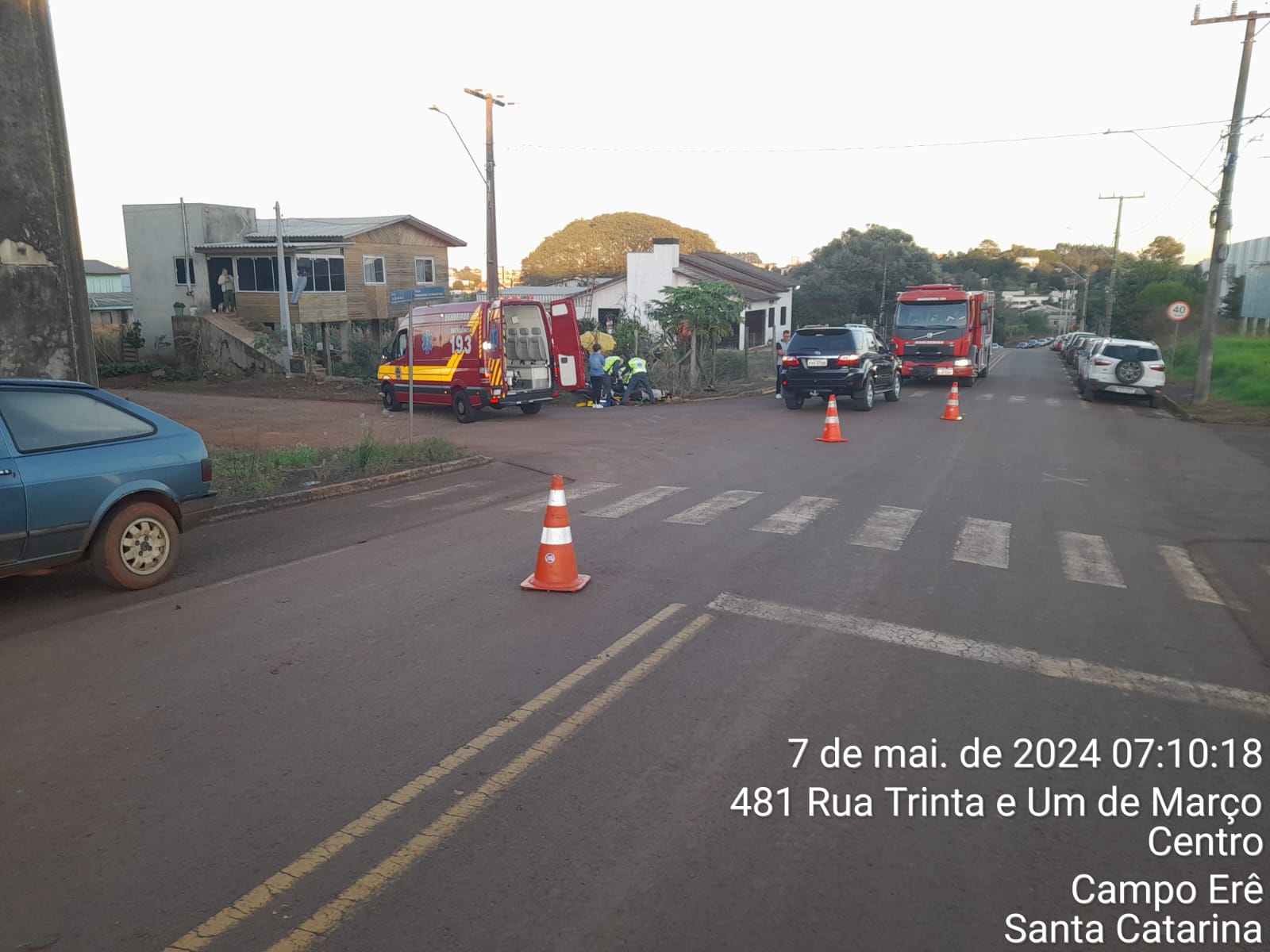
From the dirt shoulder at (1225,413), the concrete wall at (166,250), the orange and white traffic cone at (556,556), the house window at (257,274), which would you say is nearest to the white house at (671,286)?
the house window at (257,274)

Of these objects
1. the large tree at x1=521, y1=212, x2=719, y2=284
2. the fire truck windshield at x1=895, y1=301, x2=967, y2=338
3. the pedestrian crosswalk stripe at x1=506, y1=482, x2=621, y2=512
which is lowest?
the pedestrian crosswalk stripe at x1=506, y1=482, x2=621, y2=512

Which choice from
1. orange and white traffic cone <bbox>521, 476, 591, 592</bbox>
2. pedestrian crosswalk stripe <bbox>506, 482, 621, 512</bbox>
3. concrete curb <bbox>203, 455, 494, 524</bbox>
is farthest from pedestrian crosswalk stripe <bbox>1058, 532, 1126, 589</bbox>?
concrete curb <bbox>203, 455, 494, 524</bbox>

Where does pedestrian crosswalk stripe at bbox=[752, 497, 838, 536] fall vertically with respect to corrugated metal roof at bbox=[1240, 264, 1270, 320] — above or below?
below

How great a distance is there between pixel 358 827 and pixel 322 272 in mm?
31608

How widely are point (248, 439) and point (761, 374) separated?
19351 millimetres

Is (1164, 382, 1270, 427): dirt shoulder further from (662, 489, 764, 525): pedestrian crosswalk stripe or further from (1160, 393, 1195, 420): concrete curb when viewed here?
(662, 489, 764, 525): pedestrian crosswalk stripe

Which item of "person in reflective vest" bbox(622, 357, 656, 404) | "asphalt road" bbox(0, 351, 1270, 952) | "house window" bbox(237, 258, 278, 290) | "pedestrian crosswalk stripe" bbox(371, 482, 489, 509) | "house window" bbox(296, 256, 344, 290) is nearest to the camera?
"asphalt road" bbox(0, 351, 1270, 952)

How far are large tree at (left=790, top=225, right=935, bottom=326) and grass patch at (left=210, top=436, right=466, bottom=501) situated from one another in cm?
5254

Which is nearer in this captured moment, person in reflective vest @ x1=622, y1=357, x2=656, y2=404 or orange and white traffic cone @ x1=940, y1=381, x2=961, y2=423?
orange and white traffic cone @ x1=940, y1=381, x2=961, y2=423

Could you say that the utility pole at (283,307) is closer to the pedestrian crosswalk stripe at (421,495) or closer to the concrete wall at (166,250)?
the concrete wall at (166,250)

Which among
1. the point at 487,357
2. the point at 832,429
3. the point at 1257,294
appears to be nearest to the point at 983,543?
the point at 832,429

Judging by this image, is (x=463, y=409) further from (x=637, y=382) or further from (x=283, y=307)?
(x=283, y=307)

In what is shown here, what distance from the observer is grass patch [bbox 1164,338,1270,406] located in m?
23.8

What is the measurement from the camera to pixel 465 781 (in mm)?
4078
